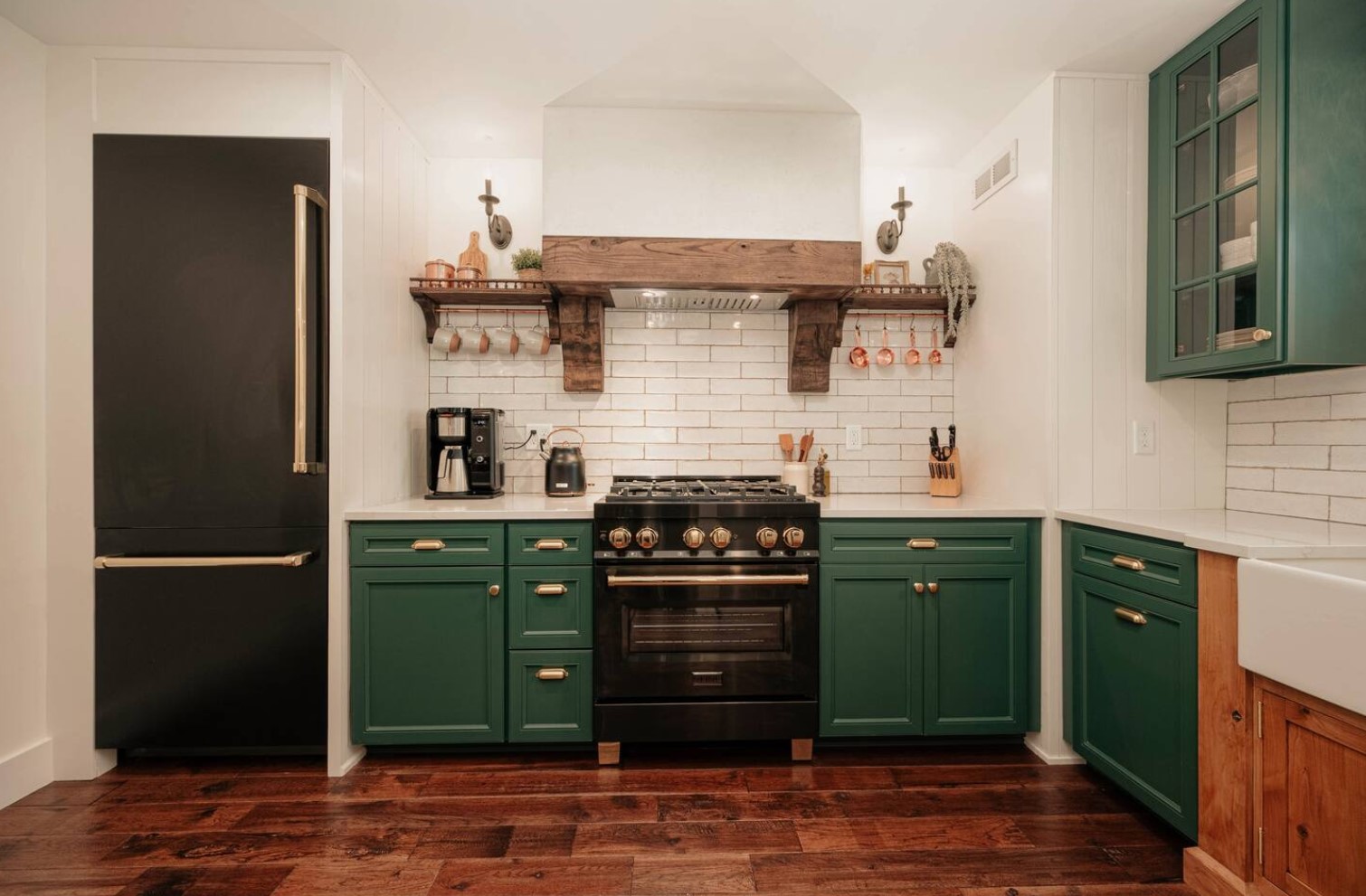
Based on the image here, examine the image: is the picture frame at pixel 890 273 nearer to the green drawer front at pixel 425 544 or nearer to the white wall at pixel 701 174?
the white wall at pixel 701 174

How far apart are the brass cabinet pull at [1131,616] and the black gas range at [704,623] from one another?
95cm

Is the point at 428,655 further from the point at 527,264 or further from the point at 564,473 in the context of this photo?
the point at 527,264

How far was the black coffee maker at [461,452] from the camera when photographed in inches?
110

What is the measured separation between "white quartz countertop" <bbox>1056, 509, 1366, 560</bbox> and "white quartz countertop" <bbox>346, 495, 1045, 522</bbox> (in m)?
0.27

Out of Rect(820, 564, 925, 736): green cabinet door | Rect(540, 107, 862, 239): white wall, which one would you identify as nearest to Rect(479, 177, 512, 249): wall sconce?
Rect(540, 107, 862, 239): white wall

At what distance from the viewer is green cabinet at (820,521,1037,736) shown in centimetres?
241

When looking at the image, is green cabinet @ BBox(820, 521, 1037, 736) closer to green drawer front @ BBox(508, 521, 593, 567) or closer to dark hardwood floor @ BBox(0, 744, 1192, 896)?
dark hardwood floor @ BBox(0, 744, 1192, 896)

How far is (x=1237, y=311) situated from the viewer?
202 cm

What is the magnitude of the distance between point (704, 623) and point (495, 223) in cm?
203

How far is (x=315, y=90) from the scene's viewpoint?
7.50 ft

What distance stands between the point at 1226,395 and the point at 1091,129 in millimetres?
1093

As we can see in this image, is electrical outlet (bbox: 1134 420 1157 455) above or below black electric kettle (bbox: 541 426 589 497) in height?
above

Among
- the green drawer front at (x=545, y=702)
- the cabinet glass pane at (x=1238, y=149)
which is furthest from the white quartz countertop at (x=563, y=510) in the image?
the cabinet glass pane at (x=1238, y=149)

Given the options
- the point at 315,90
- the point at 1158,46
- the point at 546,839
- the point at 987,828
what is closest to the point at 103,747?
the point at 546,839
